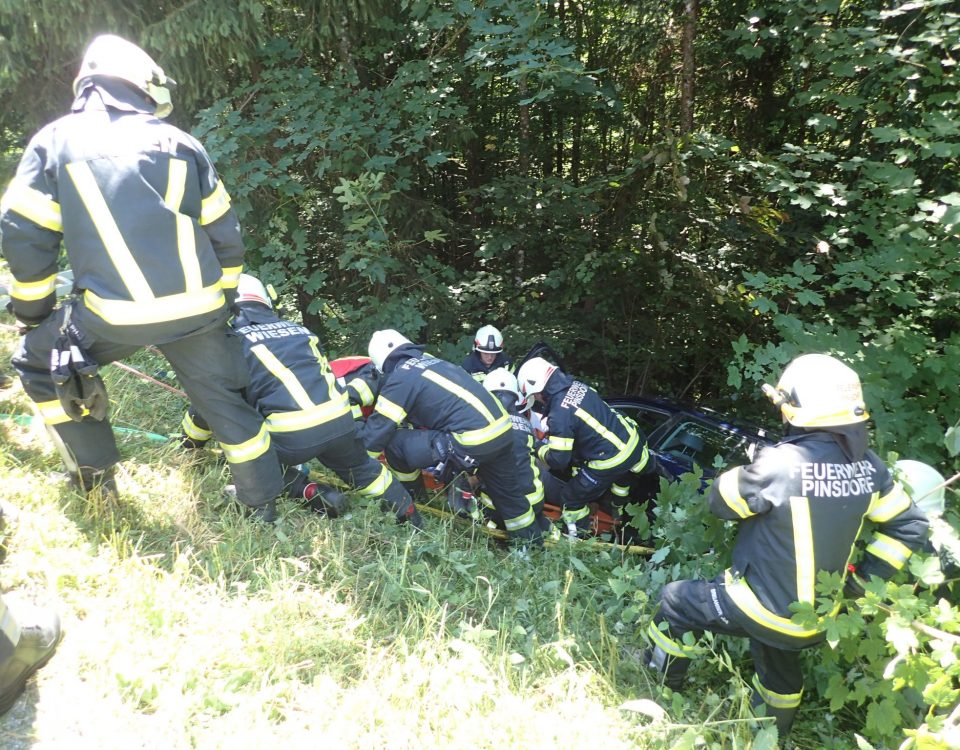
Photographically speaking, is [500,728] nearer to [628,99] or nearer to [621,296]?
[621,296]

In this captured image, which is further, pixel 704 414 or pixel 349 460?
pixel 704 414

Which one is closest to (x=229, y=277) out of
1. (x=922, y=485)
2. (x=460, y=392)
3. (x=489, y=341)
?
(x=460, y=392)

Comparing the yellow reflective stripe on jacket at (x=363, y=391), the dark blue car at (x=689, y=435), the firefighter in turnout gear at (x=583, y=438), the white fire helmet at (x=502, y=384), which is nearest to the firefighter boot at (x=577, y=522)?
the firefighter in turnout gear at (x=583, y=438)

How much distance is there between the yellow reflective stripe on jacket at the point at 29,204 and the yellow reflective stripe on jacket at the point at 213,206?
0.56m

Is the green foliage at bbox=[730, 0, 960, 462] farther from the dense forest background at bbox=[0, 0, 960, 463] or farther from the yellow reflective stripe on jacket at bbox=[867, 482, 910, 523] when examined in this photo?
the yellow reflective stripe on jacket at bbox=[867, 482, 910, 523]

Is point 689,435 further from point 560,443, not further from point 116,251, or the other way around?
point 116,251

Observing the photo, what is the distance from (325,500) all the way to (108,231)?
177 centimetres

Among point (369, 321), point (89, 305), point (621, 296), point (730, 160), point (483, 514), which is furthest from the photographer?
point (621, 296)

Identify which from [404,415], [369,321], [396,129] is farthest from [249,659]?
[396,129]

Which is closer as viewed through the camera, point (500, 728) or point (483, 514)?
point (500, 728)

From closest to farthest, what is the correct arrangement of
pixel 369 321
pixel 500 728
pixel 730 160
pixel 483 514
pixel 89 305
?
pixel 500 728
pixel 89 305
pixel 483 514
pixel 730 160
pixel 369 321

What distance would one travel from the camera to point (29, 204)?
262cm

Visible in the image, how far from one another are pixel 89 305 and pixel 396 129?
3.73 m

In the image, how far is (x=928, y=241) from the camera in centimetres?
411
